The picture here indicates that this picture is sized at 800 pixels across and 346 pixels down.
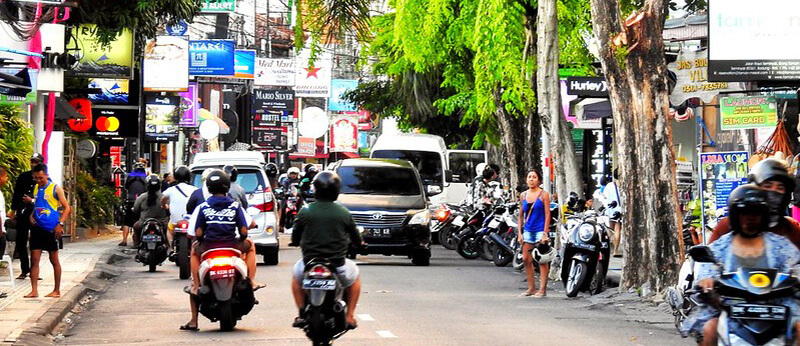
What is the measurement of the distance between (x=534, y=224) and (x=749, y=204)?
10874mm

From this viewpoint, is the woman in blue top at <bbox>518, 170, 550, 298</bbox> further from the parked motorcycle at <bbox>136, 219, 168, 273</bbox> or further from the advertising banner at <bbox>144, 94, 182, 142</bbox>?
the advertising banner at <bbox>144, 94, 182, 142</bbox>

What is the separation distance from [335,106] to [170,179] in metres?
31.0

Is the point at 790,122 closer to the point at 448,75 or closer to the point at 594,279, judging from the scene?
the point at 594,279

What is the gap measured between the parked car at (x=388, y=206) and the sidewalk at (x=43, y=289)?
463cm

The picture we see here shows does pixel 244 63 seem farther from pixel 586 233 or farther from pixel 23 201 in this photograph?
pixel 23 201

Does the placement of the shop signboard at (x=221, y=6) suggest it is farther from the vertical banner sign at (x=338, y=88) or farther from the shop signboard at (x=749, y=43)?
the shop signboard at (x=749, y=43)

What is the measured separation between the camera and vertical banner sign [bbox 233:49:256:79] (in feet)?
168

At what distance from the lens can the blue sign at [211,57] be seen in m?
45.7

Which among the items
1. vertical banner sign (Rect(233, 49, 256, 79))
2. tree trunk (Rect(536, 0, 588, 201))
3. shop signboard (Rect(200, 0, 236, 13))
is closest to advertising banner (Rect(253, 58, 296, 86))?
vertical banner sign (Rect(233, 49, 256, 79))

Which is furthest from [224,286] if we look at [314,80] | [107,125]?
[314,80]

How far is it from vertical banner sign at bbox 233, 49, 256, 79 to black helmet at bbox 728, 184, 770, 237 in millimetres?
43481

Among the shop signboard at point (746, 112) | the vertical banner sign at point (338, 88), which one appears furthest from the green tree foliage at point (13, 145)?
the vertical banner sign at point (338, 88)

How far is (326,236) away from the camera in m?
11.4

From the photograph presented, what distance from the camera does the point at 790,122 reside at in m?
23.1
